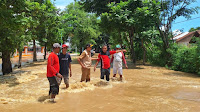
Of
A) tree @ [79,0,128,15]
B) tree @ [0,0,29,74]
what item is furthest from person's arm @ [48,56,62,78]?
tree @ [79,0,128,15]

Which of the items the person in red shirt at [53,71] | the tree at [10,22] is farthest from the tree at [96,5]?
the person in red shirt at [53,71]

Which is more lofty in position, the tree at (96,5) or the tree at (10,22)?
the tree at (96,5)

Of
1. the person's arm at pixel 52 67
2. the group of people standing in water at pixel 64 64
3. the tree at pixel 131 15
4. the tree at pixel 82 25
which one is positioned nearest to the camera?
the person's arm at pixel 52 67

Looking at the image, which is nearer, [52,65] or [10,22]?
[52,65]

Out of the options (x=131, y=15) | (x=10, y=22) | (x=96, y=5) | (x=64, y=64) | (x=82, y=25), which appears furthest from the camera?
(x=82, y=25)

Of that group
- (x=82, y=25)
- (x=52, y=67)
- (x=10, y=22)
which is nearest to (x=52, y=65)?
(x=52, y=67)

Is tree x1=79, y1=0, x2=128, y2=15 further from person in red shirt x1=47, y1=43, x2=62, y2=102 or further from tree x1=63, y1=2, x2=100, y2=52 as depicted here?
person in red shirt x1=47, y1=43, x2=62, y2=102

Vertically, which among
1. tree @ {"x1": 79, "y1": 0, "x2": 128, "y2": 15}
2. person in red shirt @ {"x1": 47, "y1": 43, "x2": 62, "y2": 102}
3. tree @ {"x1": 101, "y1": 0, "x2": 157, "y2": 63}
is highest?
tree @ {"x1": 79, "y1": 0, "x2": 128, "y2": 15}

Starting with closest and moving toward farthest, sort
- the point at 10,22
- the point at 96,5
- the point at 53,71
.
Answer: the point at 53,71 → the point at 10,22 → the point at 96,5

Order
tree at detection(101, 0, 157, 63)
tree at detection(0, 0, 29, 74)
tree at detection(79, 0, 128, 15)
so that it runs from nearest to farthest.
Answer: tree at detection(0, 0, 29, 74)
tree at detection(101, 0, 157, 63)
tree at detection(79, 0, 128, 15)

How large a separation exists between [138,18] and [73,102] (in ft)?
37.9

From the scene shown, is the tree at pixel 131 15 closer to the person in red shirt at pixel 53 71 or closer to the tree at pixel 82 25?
the person in red shirt at pixel 53 71

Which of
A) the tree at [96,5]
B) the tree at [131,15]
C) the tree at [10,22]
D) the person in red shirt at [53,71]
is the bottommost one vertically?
the person in red shirt at [53,71]

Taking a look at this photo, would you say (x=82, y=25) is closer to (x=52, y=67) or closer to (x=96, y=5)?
(x=96, y=5)
